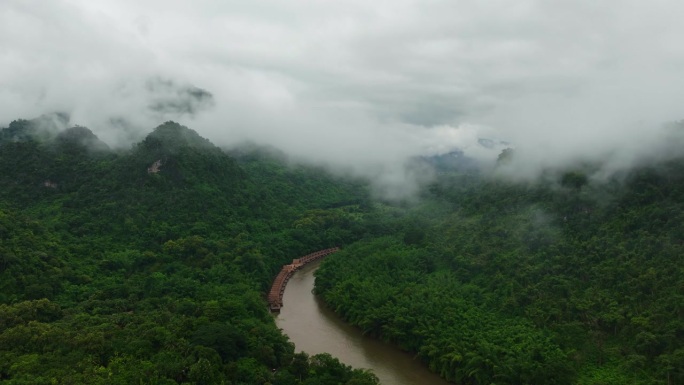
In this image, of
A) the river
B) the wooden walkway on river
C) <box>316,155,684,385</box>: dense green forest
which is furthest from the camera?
the wooden walkway on river

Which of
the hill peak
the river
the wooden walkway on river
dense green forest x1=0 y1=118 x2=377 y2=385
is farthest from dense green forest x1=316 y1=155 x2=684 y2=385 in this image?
the hill peak

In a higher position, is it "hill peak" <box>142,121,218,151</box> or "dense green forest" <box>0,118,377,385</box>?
"hill peak" <box>142,121,218,151</box>

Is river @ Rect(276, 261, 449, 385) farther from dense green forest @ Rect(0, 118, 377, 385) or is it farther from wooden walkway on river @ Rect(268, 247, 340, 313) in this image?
dense green forest @ Rect(0, 118, 377, 385)

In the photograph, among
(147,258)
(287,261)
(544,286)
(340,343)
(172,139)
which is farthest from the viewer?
(172,139)

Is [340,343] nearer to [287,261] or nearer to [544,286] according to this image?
[544,286]

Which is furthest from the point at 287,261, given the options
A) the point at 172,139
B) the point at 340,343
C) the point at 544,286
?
the point at 544,286

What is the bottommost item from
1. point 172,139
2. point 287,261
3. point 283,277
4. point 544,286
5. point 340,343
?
point 340,343

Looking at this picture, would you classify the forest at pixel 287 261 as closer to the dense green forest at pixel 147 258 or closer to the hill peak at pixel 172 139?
the dense green forest at pixel 147 258
